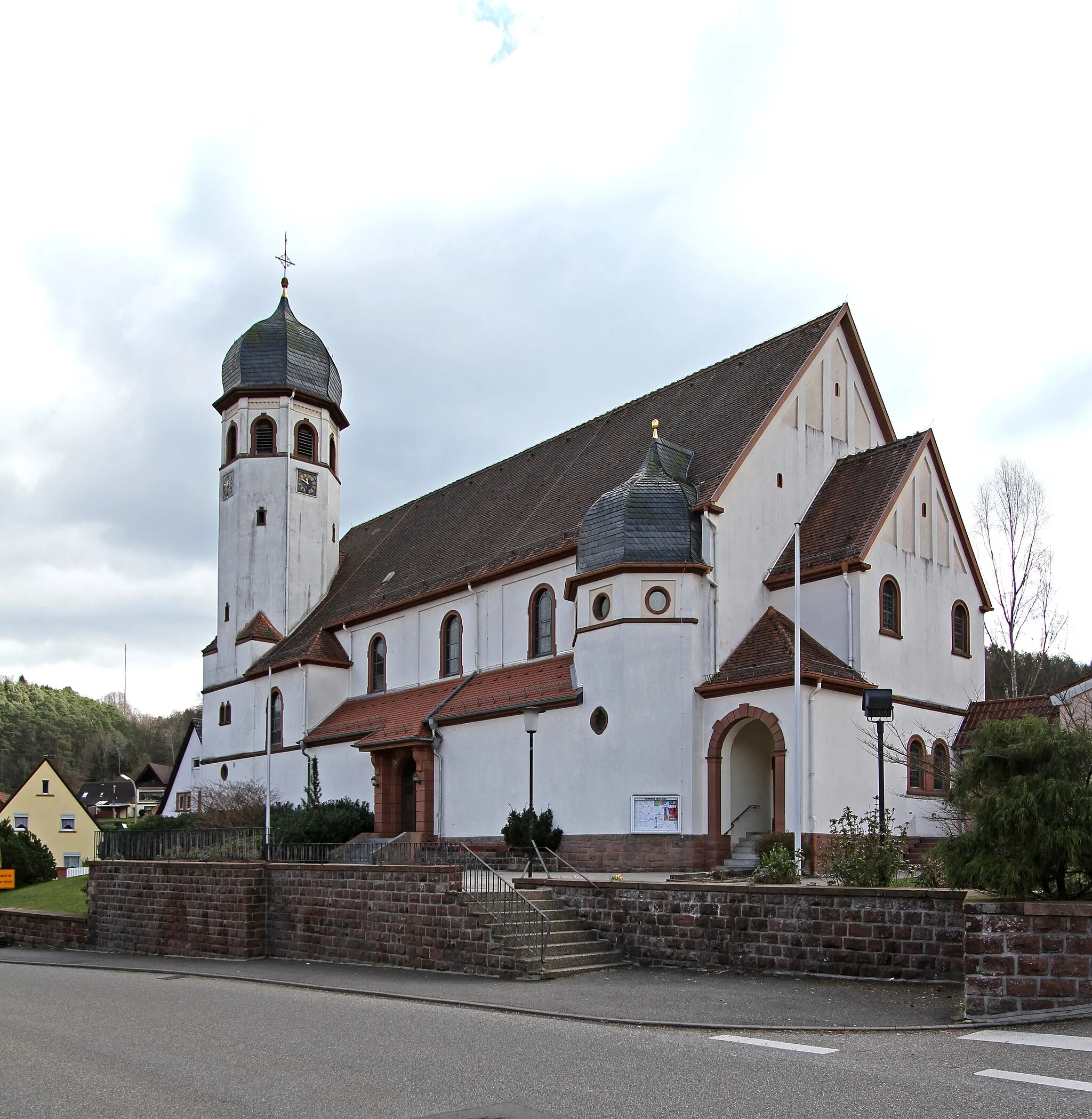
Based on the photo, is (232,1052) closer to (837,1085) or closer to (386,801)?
(837,1085)

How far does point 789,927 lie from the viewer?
14805mm

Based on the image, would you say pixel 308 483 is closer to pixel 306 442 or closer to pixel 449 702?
pixel 306 442

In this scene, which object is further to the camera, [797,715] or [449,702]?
[449,702]

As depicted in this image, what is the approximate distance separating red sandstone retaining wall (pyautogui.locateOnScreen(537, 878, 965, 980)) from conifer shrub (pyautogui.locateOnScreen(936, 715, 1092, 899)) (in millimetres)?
1436

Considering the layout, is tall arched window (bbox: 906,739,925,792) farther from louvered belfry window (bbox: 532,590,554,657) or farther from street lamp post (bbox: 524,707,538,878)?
louvered belfry window (bbox: 532,590,554,657)

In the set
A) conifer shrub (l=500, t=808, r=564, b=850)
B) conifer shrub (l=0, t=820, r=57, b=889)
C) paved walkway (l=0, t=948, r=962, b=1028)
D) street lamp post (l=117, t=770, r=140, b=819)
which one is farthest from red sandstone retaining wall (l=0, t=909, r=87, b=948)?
street lamp post (l=117, t=770, r=140, b=819)

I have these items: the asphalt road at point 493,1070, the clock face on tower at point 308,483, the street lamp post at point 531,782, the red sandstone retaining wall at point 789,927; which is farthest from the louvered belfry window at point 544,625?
the asphalt road at point 493,1070

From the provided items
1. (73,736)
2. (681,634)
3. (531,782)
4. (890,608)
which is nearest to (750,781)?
(681,634)

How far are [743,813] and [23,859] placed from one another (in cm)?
2843

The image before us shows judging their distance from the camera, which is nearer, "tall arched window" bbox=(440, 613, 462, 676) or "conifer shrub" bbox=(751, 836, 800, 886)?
"conifer shrub" bbox=(751, 836, 800, 886)

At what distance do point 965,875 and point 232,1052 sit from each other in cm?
698

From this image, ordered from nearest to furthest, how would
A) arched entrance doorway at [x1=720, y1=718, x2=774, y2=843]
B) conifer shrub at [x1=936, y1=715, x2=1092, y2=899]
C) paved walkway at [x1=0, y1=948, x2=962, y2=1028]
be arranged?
conifer shrub at [x1=936, y1=715, x2=1092, y2=899] → paved walkway at [x1=0, y1=948, x2=962, y2=1028] → arched entrance doorway at [x1=720, y1=718, x2=774, y2=843]

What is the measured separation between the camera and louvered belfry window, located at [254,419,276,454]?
4247 cm

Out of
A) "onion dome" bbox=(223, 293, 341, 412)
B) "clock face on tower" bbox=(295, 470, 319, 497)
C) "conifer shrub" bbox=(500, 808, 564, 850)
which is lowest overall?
"conifer shrub" bbox=(500, 808, 564, 850)
